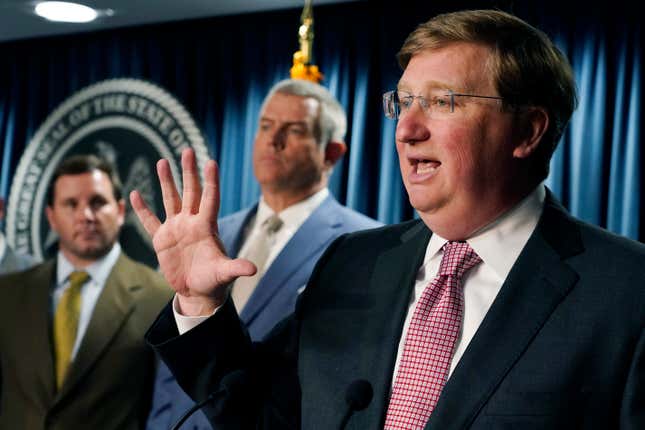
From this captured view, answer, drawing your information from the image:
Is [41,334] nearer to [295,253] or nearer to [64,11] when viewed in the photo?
[295,253]

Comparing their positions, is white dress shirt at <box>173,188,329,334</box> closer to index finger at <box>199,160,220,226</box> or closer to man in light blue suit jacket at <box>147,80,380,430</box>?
man in light blue suit jacket at <box>147,80,380,430</box>

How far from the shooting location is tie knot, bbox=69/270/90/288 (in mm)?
2830

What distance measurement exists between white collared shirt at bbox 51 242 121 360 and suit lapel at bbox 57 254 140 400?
0.12 feet

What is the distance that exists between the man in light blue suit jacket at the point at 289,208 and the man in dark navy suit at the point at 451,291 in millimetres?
900

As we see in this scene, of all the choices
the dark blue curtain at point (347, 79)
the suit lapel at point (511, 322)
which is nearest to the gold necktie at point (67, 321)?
the dark blue curtain at point (347, 79)

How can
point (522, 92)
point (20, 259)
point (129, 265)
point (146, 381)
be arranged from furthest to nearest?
point (20, 259) < point (129, 265) < point (146, 381) < point (522, 92)

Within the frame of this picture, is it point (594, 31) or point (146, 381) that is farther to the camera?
point (594, 31)

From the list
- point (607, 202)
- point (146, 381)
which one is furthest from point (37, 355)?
point (607, 202)

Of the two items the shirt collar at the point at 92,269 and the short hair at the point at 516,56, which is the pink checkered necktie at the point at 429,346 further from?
the shirt collar at the point at 92,269

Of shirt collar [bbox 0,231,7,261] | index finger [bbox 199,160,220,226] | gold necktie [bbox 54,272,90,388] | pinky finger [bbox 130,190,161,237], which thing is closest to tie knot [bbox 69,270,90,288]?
gold necktie [bbox 54,272,90,388]

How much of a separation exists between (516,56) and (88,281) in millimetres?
1838

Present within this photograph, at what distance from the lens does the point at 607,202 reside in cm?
304

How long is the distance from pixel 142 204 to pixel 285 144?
1225mm

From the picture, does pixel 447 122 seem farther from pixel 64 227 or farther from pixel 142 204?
pixel 64 227
